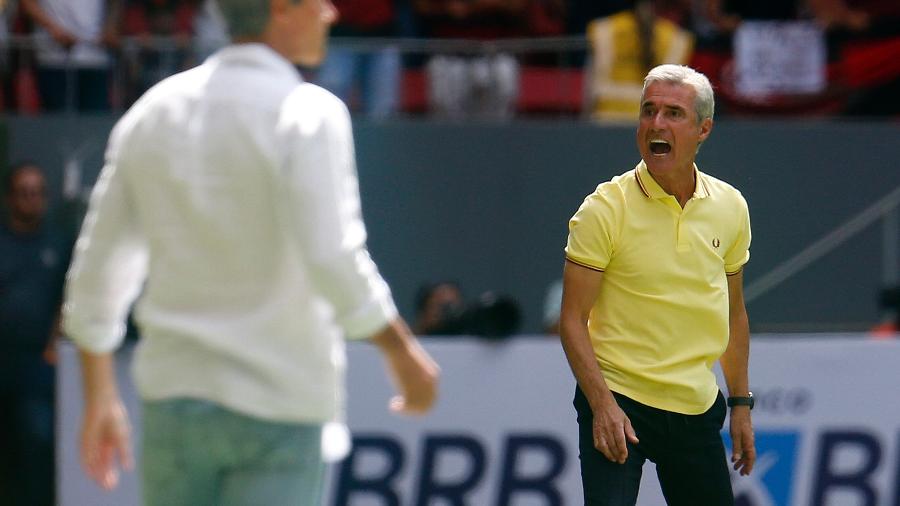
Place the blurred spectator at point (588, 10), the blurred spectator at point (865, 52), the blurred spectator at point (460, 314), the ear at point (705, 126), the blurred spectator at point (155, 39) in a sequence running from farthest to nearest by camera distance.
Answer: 1. the blurred spectator at point (588, 10)
2. the blurred spectator at point (865, 52)
3. the blurred spectator at point (155, 39)
4. the blurred spectator at point (460, 314)
5. the ear at point (705, 126)

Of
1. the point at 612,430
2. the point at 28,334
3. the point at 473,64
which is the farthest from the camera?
the point at 473,64

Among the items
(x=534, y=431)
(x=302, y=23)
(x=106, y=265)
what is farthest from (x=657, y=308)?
(x=534, y=431)

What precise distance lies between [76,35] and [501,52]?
8.73 ft

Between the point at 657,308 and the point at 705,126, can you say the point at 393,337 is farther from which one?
the point at 705,126

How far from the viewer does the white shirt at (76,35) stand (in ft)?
32.3

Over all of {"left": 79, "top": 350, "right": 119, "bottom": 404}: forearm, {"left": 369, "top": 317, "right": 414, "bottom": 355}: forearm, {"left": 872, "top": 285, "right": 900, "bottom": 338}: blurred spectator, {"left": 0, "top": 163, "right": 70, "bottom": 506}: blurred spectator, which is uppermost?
{"left": 369, "top": 317, "right": 414, "bottom": 355}: forearm

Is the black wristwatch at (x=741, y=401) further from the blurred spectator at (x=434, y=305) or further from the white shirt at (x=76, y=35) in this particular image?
the white shirt at (x=76, y=35)

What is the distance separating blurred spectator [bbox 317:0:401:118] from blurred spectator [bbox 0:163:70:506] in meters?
A: 1.99

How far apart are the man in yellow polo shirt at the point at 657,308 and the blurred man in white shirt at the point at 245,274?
137 cm

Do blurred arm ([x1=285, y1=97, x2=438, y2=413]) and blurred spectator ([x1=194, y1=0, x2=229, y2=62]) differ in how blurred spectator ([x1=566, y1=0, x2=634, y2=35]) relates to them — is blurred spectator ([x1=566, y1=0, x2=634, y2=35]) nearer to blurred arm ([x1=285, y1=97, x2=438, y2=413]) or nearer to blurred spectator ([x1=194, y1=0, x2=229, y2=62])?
blurred spectator ([x1=194, y1=0, x2=229, y2=62])

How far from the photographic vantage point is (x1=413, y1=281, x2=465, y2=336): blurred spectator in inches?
342

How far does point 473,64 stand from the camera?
10.1m

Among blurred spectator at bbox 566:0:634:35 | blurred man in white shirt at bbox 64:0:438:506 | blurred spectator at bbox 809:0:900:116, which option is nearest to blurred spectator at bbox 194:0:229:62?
blurred spectator at bbox 566:0:634:35

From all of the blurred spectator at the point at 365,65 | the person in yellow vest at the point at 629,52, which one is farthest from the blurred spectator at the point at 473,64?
the person in yellow vest at the point at 629,52
